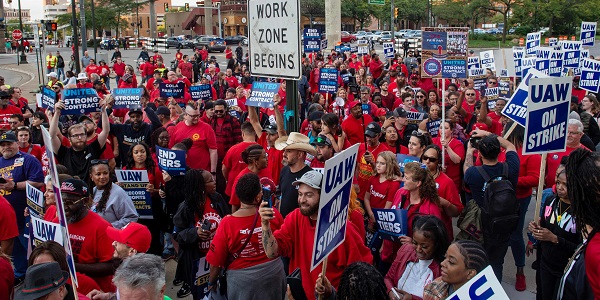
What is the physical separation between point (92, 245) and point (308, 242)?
68.1 inches

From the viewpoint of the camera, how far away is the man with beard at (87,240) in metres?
4.48

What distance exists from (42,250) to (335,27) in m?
37.4

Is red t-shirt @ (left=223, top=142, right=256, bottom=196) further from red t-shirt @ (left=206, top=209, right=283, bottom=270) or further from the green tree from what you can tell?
the green tree

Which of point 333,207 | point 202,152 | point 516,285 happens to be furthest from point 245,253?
point 202,152

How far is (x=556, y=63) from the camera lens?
1259cm

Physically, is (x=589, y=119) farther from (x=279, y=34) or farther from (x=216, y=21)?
(x=216, y=21)

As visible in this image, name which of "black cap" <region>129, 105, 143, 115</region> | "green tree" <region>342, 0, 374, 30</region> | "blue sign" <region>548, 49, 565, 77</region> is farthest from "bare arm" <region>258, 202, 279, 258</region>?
A: "green tree" <region>342, 0, 374, 30</region>

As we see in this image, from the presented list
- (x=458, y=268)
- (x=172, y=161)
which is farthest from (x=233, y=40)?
(x=458, y=268)

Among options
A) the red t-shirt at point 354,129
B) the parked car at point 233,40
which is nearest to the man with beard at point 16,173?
the red t-shirt at point 354,129

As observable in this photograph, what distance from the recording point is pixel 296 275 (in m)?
3.92

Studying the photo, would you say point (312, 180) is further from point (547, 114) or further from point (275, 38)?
point (547, 114)

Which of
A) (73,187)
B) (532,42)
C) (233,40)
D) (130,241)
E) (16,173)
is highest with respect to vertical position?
(233,40)

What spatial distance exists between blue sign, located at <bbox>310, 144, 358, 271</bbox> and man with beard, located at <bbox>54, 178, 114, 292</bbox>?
5.99 feet

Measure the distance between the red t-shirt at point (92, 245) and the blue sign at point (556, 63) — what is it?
10435mm
